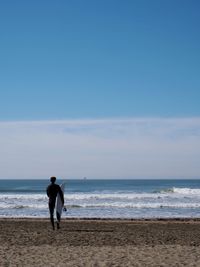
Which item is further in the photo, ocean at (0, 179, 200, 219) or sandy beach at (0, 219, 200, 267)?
ocean at (0, 179, 200, 219)

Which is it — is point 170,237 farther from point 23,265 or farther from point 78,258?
point 23,265

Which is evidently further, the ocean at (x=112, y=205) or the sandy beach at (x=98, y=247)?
the ocean at (x=112, y=205)

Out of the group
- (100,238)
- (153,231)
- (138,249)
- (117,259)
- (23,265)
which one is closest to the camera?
(23,265)

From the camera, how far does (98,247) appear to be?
11.4 meters

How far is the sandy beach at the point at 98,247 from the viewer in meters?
9.56

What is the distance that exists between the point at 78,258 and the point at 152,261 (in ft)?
4.94

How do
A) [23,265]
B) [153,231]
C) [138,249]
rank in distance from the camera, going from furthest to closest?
1. [153,231]
2. [138,249]
3. [23,265]

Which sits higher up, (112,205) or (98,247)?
(112,205)

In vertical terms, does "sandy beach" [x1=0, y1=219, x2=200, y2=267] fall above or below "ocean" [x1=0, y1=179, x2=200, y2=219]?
below

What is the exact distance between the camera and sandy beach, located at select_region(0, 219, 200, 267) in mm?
9562

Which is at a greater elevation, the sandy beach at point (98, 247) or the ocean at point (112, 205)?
the ocean at point (112, 205)

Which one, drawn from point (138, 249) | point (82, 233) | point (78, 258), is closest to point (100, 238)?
point (82, 233)

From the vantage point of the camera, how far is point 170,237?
13680 mm

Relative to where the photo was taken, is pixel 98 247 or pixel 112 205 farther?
pixel 112 205
